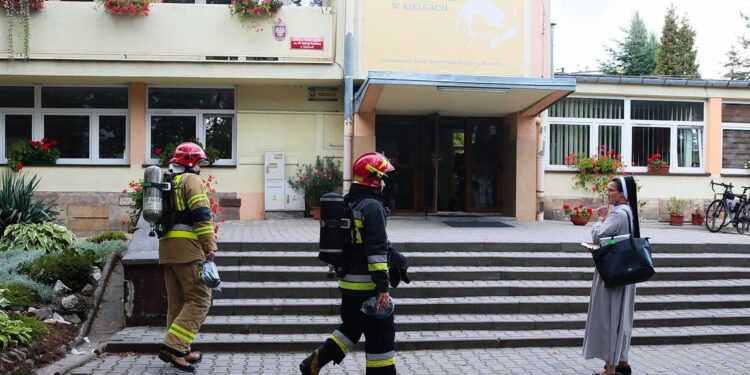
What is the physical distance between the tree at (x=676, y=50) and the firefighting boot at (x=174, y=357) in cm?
4059

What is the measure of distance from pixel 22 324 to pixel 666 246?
29.2 ft

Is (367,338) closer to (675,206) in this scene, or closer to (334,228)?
(334,228)

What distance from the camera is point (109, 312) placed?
26.4ft

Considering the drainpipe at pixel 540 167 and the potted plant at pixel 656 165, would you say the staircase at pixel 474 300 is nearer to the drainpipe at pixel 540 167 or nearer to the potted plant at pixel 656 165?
the drainpipe at pixel 540 167

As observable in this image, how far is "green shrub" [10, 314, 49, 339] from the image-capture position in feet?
21.7

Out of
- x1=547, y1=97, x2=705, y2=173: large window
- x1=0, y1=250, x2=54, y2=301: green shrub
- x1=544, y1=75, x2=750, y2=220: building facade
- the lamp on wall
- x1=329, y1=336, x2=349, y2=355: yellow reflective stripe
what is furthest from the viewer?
x1=547, y1=97, x2=705, y2=173: large window

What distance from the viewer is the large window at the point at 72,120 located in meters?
15.3

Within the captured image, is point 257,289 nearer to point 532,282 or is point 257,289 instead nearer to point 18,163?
point 532,282

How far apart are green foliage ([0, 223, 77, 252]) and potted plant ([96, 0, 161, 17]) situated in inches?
232

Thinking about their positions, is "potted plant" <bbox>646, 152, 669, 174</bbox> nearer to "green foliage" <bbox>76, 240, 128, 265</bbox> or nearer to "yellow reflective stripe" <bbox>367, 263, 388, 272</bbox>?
"green foliage" <bbox>76, 240, 128, 265</bbox>

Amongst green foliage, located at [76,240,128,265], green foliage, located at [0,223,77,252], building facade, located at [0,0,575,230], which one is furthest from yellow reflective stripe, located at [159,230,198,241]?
building facade, located at [0,0,575,230]

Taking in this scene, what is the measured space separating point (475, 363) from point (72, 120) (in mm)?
12091

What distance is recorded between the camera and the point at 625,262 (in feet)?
19.7

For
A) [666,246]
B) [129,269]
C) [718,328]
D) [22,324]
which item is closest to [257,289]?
[129,269]
